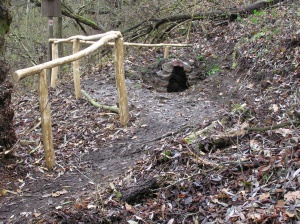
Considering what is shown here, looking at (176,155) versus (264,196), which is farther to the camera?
(176,155)

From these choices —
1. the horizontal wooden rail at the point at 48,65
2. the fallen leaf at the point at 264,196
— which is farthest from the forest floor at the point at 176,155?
the horizontal wooden rail at the point at 48,65

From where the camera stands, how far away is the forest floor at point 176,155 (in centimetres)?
293

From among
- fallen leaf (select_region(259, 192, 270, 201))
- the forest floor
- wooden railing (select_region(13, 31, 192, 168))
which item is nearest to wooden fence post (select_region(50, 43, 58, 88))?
the forest floor

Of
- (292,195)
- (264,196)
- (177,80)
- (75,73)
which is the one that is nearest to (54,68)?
(75,73)

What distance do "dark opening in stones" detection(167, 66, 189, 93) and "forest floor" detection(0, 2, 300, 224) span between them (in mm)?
786

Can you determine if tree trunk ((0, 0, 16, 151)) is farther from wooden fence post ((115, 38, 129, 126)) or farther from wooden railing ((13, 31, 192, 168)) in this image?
wooden fence post ((115, 38, 129, 126))

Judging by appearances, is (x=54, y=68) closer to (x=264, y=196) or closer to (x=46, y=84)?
(x=46, y=84)

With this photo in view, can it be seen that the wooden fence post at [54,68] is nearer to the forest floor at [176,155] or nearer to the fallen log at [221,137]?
the forest floor at [176,155]

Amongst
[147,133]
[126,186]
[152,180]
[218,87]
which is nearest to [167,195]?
[152,180]

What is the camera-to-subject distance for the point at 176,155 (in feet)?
12.3

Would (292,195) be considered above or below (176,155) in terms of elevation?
above

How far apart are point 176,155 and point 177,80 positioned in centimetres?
502

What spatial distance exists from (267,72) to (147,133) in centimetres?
242

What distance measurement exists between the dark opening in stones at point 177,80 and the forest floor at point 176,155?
0.79m
